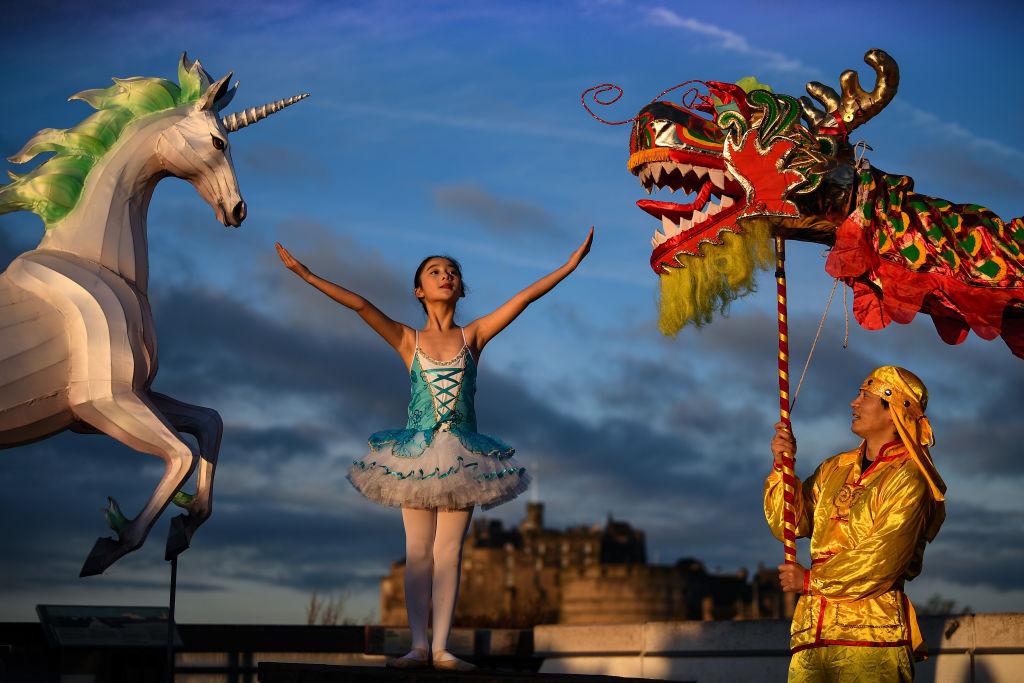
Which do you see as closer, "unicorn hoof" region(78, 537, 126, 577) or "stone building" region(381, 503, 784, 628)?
"unicorn hoof" region(78, 537, 126, 577)

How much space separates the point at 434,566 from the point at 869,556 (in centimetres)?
202

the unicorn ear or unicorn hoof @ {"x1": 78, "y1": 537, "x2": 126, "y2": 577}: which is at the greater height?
the unicorn ear

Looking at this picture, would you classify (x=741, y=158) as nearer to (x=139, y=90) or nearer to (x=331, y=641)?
(x=139, y=90)

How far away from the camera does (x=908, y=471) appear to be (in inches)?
249

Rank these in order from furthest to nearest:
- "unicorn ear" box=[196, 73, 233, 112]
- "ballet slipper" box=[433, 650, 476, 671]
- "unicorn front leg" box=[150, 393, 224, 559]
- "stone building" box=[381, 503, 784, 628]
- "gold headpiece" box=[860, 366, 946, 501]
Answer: "stone building" box=[381, 503, 784, 628]
"unicorn ear" box=[196, 73, 233, 112]
"unicorn front leg" box=[150, 393, 224, 559]
"ballet slipper" box=[433, 650, 476, 671]
"gold headpiece" box=[860, 366, 946, 501]

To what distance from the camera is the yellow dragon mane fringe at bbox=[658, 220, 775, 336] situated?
24.0 feet

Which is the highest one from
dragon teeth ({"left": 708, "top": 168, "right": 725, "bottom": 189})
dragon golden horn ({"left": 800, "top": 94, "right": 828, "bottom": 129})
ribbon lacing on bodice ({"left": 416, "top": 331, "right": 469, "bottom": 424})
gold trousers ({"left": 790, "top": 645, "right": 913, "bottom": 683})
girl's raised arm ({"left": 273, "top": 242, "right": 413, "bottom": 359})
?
dragon golden horn ({"left": 800, "top": 94, "right": 828, "bottom": 129})

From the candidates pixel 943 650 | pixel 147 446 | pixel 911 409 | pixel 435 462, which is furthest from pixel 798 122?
pixel 147 446

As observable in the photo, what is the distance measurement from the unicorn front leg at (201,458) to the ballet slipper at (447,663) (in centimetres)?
139

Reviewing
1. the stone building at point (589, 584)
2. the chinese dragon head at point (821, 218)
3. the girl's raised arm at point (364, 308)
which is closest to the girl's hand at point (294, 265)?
the girl's raised arm at point (364, 308)

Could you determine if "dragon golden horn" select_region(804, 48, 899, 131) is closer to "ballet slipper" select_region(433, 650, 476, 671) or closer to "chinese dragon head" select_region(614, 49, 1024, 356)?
"chinese dragon head" select_region(614, 49, 1024, 356)

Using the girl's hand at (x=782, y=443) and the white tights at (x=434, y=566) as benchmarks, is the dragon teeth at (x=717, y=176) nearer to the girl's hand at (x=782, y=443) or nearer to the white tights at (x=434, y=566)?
the girl's hand at (x=782, y=443)

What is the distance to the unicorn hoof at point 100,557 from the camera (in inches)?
261

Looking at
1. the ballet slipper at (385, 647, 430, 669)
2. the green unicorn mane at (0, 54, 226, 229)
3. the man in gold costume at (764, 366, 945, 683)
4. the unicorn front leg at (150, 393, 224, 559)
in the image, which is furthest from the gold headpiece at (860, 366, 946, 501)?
the green unicorn mane at (0, 54, 226, 229)
